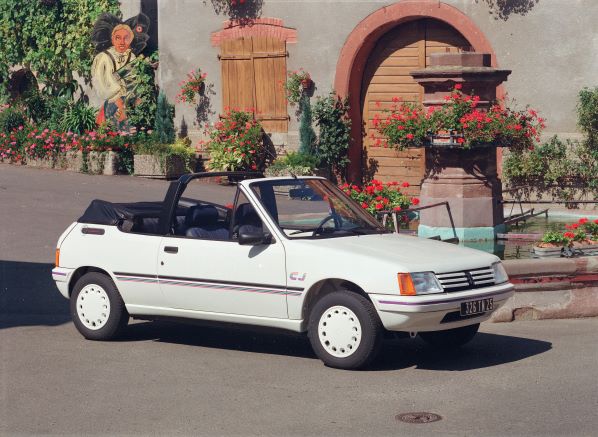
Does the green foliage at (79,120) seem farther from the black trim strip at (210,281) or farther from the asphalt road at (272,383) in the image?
the black trim strip at (210,281)

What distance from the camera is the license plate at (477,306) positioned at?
8812 mm

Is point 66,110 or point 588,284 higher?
point 66,110

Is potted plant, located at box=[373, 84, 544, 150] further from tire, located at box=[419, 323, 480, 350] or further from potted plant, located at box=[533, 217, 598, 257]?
tire, located at box=[419, 323, 480, 350]

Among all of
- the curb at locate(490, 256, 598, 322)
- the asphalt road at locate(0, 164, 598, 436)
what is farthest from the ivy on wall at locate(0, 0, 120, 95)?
the curb at locate(490, 256, 598, 322)

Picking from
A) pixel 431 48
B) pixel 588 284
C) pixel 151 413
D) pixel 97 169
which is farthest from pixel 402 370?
pixel 97 169

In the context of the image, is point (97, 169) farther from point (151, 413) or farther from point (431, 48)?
point (151, 413)

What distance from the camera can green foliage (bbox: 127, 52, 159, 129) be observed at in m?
24.7

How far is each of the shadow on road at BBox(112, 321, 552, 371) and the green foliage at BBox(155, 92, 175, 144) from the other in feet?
42.6

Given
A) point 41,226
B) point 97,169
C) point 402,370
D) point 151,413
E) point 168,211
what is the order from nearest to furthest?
point 151,413 < point 402,370 < point 168,211 < point 41,226 < point 97,169

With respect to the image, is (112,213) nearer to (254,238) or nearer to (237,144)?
(254,238)

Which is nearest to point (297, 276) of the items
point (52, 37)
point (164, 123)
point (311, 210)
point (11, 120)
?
point (311, 210)

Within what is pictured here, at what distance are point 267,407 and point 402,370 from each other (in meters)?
1.60

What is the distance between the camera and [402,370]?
896 cm

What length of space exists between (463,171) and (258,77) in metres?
9.35
